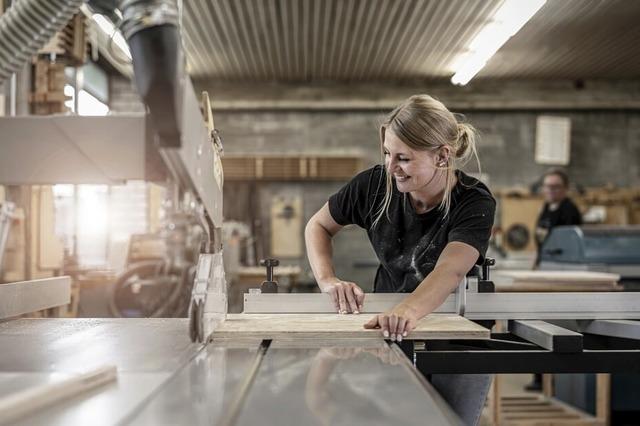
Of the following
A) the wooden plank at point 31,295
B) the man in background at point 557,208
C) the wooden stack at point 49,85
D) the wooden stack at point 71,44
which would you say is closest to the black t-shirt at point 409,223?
the wooden plank at point 31,295

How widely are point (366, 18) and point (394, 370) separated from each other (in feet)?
17.3

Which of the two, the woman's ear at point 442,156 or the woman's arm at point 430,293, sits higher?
the woman's ear at point 442,156

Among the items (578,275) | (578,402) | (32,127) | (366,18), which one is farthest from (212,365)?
(366,18)

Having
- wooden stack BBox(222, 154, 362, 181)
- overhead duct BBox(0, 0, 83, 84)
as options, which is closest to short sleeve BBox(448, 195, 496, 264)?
overhead duct BBox(0, 0, 83, 84)

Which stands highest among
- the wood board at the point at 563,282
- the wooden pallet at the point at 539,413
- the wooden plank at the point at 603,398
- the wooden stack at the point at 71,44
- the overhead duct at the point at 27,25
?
the wooden stack at the point at 71,44

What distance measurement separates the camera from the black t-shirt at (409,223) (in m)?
1.76

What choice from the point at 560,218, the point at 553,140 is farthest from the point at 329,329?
the point at 553,140

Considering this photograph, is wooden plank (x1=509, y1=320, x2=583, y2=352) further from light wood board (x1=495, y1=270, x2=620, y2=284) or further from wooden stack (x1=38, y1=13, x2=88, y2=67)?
wooden stack (x1=38, y1=13, x2=88, y2=67)

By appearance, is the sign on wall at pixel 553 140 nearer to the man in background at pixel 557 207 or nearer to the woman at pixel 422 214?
the man in background at pixel 557 207

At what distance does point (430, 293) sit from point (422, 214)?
418 millimetres

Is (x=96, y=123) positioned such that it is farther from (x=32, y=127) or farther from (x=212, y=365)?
(x=212, y=365)

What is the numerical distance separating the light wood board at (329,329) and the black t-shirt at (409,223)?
0.27m

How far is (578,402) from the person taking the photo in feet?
11.1

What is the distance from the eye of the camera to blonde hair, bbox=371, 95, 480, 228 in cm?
179
